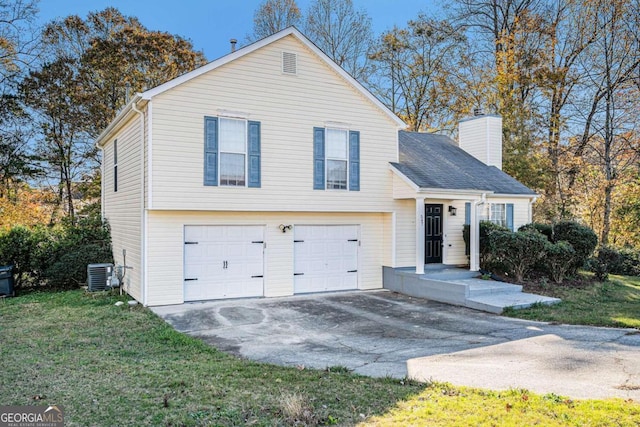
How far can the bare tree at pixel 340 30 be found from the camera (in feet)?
83.5

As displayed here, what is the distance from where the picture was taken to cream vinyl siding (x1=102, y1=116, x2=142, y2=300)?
1119 centimetres

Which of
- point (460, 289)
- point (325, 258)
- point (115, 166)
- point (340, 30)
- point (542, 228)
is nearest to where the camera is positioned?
point (460, 289)

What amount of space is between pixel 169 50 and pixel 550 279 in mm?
21382

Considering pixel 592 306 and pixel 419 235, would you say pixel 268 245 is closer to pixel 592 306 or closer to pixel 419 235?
pixel 419 235

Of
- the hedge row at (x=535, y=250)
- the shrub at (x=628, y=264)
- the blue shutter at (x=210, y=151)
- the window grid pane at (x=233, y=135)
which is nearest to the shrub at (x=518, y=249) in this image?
the hedge row at (x=535, y=250)

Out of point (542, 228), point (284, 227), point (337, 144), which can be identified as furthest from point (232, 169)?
point (542, 228)

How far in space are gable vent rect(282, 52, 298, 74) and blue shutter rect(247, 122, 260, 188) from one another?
1738mm

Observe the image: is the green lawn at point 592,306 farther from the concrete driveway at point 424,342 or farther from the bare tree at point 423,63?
the bare tree at point 423,63

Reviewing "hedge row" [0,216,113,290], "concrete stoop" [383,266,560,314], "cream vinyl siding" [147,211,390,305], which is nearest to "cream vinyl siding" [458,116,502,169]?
"concrete stoop" [383,266,560,314]

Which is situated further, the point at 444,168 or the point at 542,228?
the point at 542,228

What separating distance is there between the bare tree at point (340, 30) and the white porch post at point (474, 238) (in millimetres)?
14511

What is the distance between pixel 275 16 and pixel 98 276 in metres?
19.3

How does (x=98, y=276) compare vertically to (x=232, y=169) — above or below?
below

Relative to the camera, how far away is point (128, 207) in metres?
12.2
